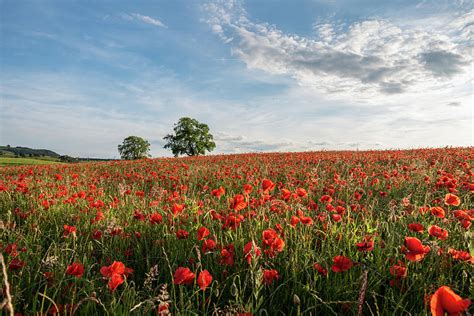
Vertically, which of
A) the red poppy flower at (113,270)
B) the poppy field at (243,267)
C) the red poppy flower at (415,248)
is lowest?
the poppy field at (243,267)

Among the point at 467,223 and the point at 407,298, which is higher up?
the point at 467,223

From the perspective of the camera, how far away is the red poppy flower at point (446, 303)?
115 centimetres

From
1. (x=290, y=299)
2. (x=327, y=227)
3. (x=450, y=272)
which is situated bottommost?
(x=290, y=299)

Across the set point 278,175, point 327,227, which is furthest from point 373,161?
point 327,227

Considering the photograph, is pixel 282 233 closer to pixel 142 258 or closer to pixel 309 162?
pixel 142 258

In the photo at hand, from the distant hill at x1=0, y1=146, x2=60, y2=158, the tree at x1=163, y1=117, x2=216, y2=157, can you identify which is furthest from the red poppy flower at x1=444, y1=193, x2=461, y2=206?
the distant hill at x1=0, y1=146, x2=60, y2=158

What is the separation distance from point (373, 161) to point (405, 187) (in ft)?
18.5

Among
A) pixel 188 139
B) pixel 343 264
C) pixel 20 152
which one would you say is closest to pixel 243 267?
pixel 343 264

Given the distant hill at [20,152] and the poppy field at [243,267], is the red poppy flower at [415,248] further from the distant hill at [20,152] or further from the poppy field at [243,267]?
the distant hill at [20,152]

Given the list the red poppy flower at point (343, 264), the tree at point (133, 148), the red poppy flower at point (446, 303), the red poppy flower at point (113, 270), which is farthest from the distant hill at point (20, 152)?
the red poppy flower at point (446, 303)

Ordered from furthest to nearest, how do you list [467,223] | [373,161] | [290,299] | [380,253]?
1. [373,161]
2. [380,253]
3. [467,223]
4. [290,299]

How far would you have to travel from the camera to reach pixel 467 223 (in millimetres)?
2826

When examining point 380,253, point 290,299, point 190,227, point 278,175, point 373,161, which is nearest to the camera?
point 290,299

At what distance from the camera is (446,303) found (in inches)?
45.9
